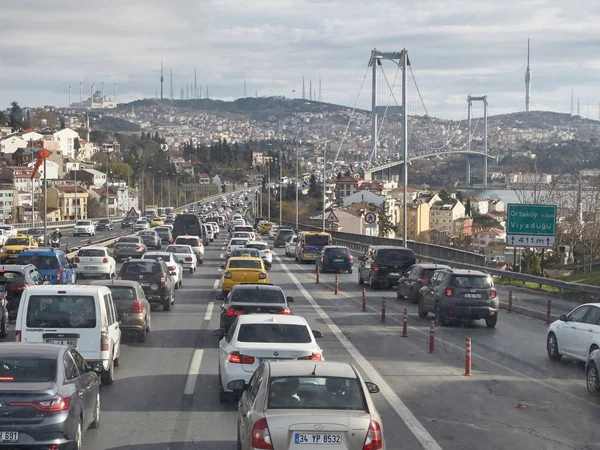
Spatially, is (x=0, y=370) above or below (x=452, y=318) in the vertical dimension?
above

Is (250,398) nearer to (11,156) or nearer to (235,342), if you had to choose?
(235,342)

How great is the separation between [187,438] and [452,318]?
1459cm

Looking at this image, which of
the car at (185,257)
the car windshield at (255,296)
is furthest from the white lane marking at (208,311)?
the car at (185,257)

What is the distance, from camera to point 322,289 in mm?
36875

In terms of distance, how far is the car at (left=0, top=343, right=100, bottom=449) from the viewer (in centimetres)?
932

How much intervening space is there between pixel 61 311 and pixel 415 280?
18008 millimetres

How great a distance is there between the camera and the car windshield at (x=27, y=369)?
383 inches

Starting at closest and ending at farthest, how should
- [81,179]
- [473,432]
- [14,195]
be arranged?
[473,432]
[14,195]
[81,179]

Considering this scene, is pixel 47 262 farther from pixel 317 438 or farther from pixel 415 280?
pixel 317 438

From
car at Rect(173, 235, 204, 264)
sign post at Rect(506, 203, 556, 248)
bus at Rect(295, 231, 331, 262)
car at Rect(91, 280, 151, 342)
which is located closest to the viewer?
car at Rect(91, 280, 151, 342)

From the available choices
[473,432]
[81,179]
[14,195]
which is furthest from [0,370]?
[81,179]

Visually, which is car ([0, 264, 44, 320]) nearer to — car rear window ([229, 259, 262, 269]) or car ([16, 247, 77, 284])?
car ([16, 247, 77, 284])

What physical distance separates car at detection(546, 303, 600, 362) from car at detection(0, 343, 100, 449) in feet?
31.5

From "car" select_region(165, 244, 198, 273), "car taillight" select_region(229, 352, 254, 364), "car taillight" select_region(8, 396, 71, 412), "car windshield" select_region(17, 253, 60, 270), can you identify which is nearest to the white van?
"car taillight" select_region(229, 352, 254, 364)
